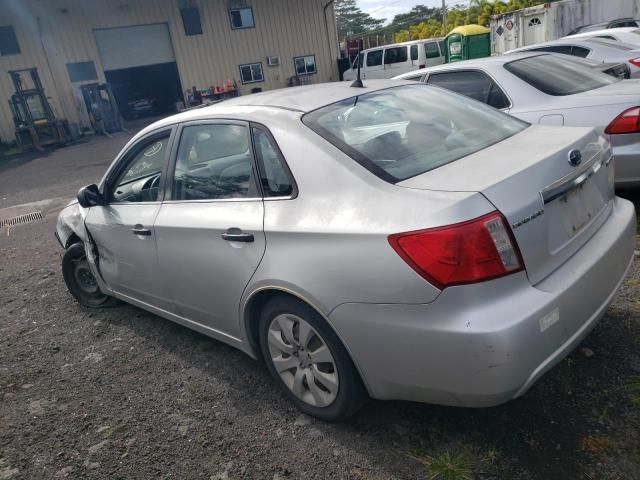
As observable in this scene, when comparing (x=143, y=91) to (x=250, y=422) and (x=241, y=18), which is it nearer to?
(x=241, y=18)

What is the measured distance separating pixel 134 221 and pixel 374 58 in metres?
18.3

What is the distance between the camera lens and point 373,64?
20.0 metres

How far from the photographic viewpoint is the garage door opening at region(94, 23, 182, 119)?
20.9 m

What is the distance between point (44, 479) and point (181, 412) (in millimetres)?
714

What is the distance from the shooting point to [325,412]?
2479mm

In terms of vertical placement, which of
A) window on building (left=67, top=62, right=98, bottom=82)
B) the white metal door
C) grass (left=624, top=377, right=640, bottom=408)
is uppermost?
the white metal door

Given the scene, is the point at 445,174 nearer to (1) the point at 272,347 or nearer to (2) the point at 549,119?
(1) the point at 272,347

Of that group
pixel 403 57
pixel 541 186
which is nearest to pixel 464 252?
pixel 541 186

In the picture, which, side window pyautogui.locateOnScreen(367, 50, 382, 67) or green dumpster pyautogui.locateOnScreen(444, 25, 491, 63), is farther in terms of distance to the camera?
side window pyautogui.locateOnScreen(367, 50, 382, 67)

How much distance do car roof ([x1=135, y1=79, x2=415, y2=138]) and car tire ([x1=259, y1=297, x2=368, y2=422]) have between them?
1.03 metres

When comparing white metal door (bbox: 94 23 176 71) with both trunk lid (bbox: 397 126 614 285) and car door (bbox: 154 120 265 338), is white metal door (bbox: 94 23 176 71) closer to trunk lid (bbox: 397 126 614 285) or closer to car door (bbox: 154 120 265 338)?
car door (bbox: 154 120 265 338)

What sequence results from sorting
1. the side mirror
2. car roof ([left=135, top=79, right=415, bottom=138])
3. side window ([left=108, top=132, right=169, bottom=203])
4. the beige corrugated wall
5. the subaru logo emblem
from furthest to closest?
the beige corrugated wall → the side mirror → side window ([left=108, top=132, right=169, bottom=203]) → car roof ([left=135, top=79, right=415, bottom=138]) → the subaru logo emblem

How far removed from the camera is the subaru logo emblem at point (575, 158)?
7.20 ft

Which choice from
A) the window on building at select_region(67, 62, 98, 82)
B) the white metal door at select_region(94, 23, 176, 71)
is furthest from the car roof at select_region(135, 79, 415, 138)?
the white metal door at select_region(94, 23, 176, 71)
